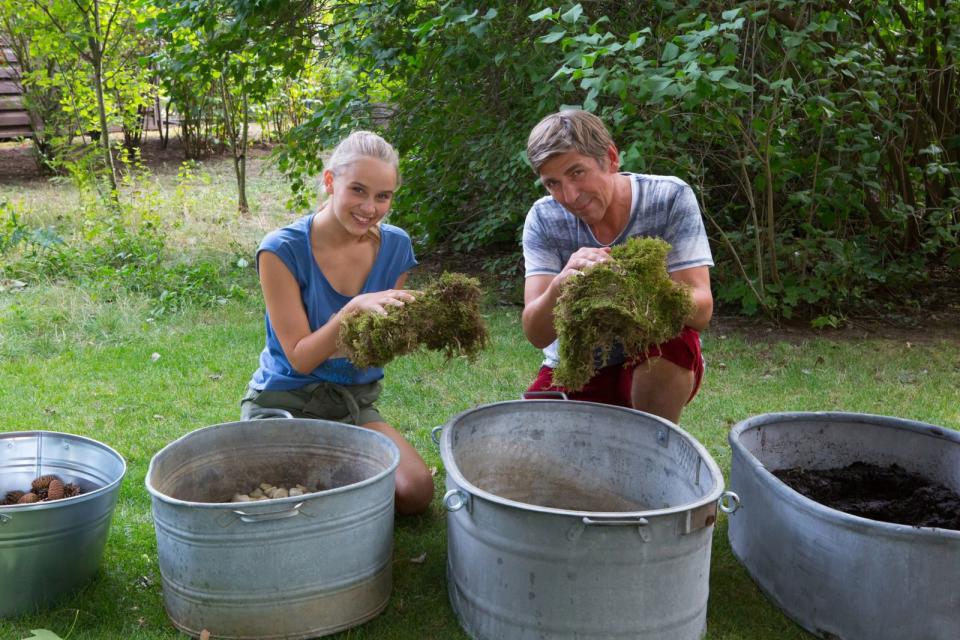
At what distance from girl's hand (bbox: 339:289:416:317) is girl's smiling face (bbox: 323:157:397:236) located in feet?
0.97

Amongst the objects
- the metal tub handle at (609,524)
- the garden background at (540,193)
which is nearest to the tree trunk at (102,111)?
the garden background at (540,193)

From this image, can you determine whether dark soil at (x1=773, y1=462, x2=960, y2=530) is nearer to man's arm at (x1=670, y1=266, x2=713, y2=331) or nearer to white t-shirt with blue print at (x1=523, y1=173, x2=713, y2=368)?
man's arm at (x1=670, y1=266, x2=713, y2=331)

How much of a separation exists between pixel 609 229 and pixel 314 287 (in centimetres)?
100

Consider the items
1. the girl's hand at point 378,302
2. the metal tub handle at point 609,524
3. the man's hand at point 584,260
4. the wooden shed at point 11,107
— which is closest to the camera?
the metal tub handle at point 609,524

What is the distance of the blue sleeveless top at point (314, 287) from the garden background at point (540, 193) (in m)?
0.62

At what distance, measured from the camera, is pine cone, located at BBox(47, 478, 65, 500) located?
2.59 meters

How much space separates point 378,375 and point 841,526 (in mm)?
1616

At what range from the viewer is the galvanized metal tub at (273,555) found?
221 cm

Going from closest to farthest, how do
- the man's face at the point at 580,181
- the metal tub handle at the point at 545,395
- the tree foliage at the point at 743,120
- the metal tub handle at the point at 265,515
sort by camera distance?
the metal tub handle at the point at 265,515, the man's face at the point at 580,181, the metal tub handle at the point at 545,395, the tree foliage at the point at 743,120

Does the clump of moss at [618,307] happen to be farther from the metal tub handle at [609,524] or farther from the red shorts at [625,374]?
the metal tub handle at [609,524]

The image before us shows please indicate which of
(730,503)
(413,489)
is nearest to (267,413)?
(413,489)

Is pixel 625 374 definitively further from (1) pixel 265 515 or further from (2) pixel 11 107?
(2) pixel 11 107

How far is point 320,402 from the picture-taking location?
3086 mm

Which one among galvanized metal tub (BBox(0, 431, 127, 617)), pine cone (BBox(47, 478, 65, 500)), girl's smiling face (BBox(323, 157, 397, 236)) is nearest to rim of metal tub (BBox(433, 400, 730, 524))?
girl's smiling face (BBox(323, 157, 397, 236))
